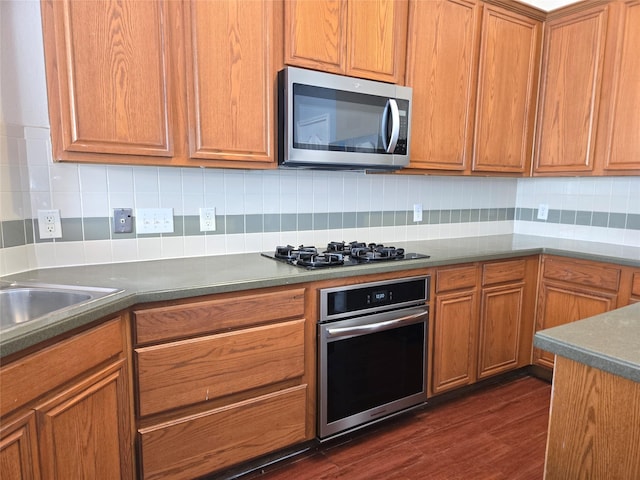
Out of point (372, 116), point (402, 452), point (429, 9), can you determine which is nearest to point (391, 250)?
point (372, 116)

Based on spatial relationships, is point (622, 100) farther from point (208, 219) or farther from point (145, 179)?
point (145, 179)

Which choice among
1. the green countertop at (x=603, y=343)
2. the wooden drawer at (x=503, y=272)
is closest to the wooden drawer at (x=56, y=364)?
the green countertop at (x=603, y=343)

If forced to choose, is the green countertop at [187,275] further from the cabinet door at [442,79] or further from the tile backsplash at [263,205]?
the cabinet door at [442,79]

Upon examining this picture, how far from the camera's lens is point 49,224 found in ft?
5.78

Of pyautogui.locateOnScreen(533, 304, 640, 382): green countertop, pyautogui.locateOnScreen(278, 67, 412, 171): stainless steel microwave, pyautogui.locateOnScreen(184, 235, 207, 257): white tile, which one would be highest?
pyautogui.locateOnScreen(278, 67, 412, 171): stainless steel microwave

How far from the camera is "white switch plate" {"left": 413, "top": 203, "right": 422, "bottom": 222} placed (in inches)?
112

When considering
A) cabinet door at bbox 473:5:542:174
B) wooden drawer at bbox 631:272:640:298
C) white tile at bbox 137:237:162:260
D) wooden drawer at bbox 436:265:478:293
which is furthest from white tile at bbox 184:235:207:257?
wooden drawer at bbox 631:272:640:298

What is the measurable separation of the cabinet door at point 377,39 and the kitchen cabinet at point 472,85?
0.26 feet

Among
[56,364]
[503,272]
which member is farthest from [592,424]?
[503,272]

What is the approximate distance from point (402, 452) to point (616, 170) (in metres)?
2.13

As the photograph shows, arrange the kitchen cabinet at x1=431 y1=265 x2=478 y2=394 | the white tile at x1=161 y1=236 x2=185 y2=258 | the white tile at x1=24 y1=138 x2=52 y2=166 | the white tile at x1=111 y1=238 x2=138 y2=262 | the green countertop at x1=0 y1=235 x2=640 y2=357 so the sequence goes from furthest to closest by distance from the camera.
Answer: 1. the kitchen cabinet at x1=431 y1=265 x2=478 y2=394
2. the white tile at x1=161 y1=236 x2=185 y2=258
3. the white tile at x1=111 y1=238 x2=138 y2=262
4. the white tile at x1=24 y1=138 x2=52 y2=166
5. the green countertop at x1=0 y1=235 x2=640 y2=357

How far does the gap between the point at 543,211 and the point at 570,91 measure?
905mm

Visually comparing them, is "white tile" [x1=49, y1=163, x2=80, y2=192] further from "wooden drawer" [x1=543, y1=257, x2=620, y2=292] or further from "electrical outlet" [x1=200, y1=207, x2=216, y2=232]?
"wooden drawer" [x1=543, y1=257, x2=620, y2=292]

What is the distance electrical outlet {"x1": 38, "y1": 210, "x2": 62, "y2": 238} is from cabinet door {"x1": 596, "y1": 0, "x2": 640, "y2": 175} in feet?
10.1
